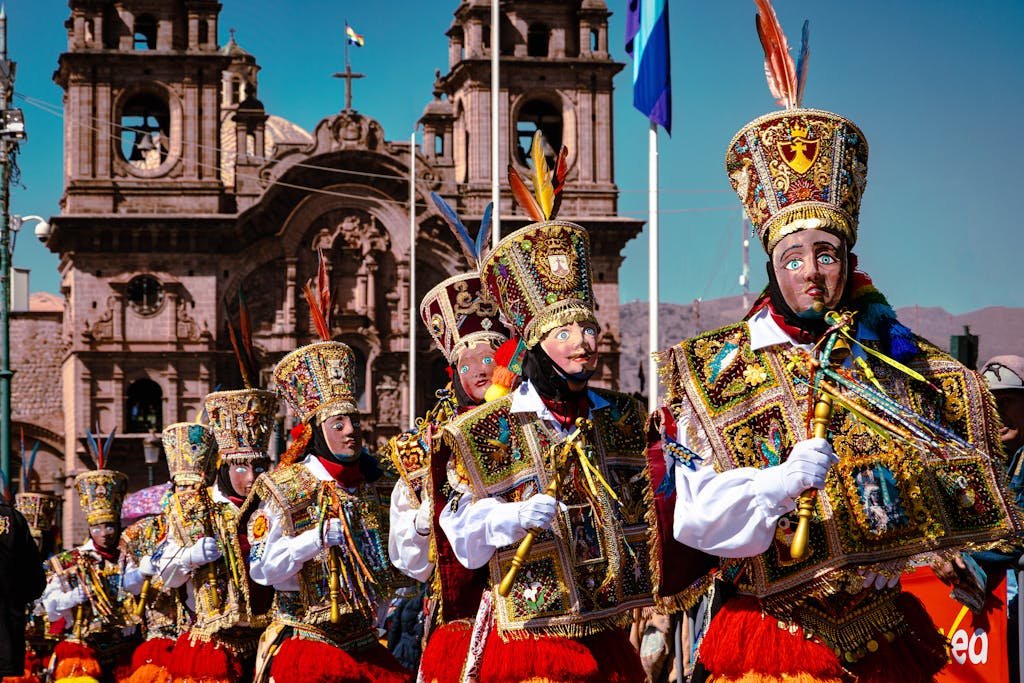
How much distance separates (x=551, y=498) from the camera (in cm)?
690

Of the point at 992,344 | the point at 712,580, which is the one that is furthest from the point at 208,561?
the point at 992,344

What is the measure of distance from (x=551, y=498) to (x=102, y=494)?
31.0 feet

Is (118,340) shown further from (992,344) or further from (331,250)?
(992,344)

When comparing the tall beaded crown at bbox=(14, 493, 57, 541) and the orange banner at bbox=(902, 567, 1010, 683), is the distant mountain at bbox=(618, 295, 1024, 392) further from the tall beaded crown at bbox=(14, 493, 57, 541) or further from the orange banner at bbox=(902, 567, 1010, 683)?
the orange banner at bbox=(902, 567, 1010, 683)

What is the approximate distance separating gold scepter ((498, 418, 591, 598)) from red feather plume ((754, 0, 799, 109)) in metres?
1.77

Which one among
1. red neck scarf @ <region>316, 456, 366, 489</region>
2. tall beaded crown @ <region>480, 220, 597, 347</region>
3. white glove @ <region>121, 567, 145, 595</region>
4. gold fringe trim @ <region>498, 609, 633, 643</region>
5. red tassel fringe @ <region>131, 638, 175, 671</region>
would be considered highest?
tall beaded crown @ <region>480, 220, 597, 347</region>

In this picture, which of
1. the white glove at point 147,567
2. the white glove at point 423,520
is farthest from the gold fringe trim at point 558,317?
the white glove at point 147,567

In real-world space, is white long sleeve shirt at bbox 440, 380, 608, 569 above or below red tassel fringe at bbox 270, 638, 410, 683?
above

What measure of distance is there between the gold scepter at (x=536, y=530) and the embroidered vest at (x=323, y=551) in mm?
3076

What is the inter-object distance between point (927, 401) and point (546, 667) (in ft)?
6.54

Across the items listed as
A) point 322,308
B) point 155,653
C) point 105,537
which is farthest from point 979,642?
point 105,537

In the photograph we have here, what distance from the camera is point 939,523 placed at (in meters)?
5.77

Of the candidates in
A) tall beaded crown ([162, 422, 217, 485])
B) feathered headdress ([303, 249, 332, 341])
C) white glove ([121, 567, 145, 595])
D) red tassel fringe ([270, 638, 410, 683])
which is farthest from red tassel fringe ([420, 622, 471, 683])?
white glove ([121, 567, 145, 595])

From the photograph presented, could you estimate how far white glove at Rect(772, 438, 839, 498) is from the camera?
17.6 feet
